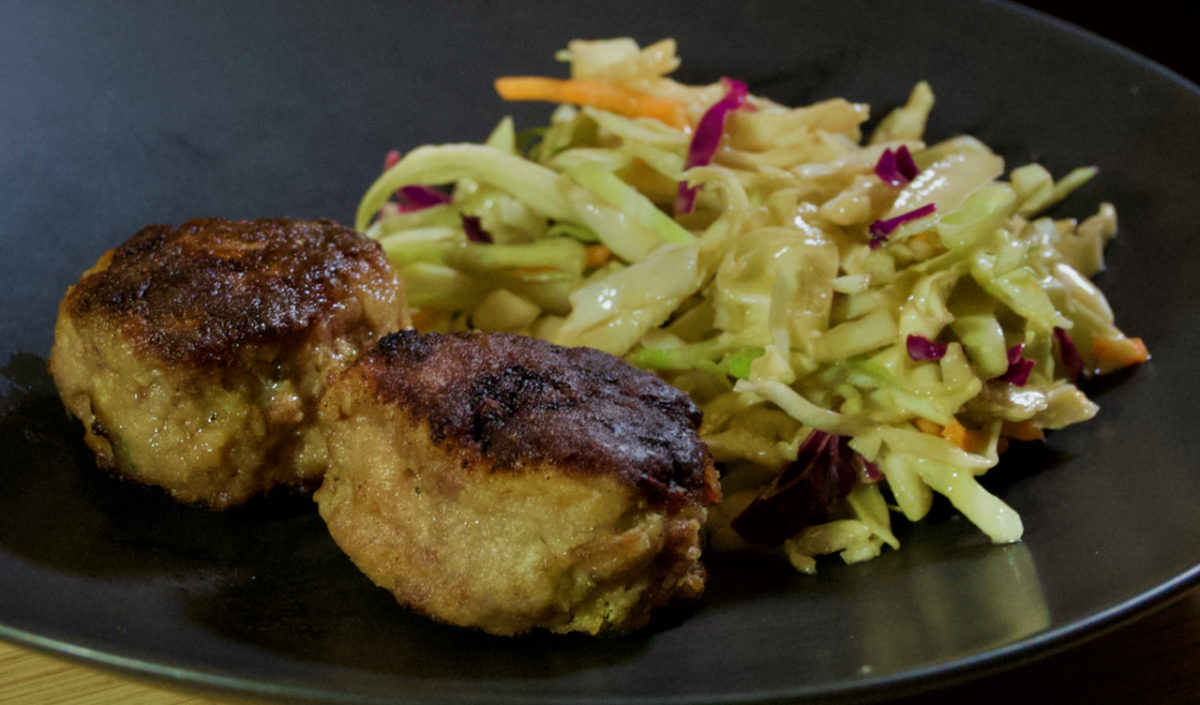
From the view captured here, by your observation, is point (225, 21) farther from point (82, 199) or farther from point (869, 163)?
point (869, 163)

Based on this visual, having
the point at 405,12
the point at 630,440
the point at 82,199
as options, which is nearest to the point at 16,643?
the point at 630,440

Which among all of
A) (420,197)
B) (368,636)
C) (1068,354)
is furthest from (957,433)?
(420,197)

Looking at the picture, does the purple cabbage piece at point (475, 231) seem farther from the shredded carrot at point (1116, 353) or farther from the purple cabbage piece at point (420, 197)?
the shredded carrot at point (1116, 353)

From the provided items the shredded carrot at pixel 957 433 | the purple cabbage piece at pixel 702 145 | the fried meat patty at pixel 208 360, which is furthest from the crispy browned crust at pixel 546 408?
the purple cabbage piece at pixel 702 145

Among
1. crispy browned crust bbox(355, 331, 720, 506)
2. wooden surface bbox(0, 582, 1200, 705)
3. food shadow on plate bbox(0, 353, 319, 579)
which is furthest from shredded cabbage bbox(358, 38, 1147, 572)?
food shadow on plate bbox(0, 353, 319, 579)

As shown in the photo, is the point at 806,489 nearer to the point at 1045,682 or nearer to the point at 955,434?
the point at 955,434

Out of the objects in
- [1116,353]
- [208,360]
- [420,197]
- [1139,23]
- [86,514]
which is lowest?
[1139,23]

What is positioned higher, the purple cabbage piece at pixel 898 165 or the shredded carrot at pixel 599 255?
the purple cabbage piece at pixel 898 165
